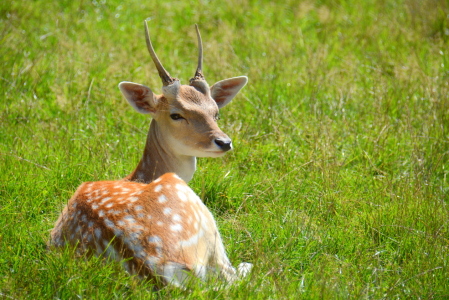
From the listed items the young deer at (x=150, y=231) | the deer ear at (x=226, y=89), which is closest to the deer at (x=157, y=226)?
the young deer at (x=150, y=231)

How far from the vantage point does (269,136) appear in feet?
19.3

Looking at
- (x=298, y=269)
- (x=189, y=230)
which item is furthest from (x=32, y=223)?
(x=298, y=269)

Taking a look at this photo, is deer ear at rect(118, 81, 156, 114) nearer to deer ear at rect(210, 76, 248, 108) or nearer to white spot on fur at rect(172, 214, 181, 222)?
deer ear at rect(210, 76, 248, 108)

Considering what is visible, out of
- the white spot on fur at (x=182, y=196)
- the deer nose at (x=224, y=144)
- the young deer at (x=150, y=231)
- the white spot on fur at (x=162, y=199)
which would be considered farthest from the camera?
the deer nose at (x=224, y=144)

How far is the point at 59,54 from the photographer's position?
7074mm

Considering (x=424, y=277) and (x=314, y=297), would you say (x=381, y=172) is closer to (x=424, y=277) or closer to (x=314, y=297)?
(x=424, y=277)

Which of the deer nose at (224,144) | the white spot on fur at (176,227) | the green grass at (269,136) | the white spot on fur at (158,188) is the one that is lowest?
the green grass at (269,136)

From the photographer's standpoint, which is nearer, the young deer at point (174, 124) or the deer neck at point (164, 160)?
the young deer at point (174, 124)

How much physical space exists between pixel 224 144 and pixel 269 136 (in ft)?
4.90

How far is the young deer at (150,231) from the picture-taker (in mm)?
3260

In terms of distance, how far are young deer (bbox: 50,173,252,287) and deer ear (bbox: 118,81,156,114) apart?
1026mm

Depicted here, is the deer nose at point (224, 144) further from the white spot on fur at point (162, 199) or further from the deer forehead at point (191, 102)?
the white spot on fur at point (162, 199)

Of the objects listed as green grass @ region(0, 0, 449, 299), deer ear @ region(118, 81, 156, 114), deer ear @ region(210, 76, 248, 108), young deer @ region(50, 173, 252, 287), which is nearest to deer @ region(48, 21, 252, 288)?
young deer @ region(50, 173, 252, 287)

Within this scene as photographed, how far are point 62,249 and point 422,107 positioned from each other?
399 centimetres
